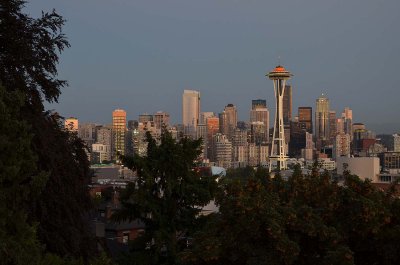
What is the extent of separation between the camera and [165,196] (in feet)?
71.3

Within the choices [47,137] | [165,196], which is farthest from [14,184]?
[165,196]

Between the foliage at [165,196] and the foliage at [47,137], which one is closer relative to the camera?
the foliage at [47,137]

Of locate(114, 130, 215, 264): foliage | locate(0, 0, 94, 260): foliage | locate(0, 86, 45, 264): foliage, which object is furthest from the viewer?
locate(114, 130, 215, 264): foliage

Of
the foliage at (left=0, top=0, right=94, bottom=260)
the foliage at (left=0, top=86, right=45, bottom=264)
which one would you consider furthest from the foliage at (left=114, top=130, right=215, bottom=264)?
the foliage at (left=0, top=86, right=45, bottom=264)

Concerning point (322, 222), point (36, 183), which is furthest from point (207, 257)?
point (36, 183)

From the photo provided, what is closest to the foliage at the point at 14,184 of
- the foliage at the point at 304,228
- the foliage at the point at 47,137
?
the foliage at the point at 47,137

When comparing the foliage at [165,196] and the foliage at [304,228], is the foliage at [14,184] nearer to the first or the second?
the foliage at [304,228]

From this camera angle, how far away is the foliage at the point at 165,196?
2114 centimetres

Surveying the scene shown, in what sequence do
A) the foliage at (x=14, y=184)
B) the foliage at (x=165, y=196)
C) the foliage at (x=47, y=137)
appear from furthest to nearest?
the foliage at (x=165, y=196)
the foliage at (x=47, y=137)
the foliage at (x=14, y=184)

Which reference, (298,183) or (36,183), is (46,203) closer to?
(36,183)

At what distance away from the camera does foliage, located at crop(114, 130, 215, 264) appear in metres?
21.1

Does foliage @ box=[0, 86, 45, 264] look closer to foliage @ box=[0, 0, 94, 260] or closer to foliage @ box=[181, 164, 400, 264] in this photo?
foliage @ box=[0, 0, 94, 260]

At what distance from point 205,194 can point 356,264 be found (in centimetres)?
573

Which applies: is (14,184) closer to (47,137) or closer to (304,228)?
(47,137)
